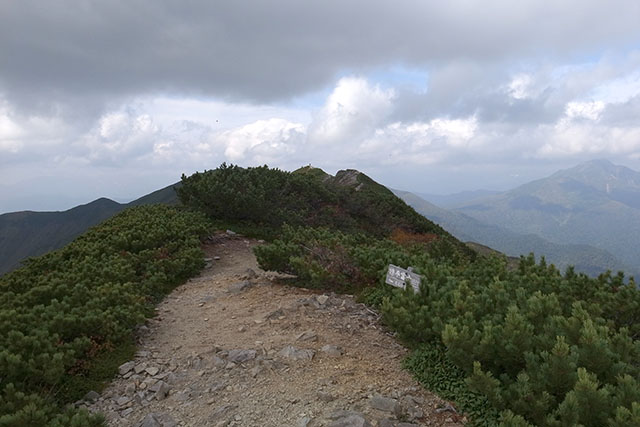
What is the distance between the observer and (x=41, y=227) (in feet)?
479

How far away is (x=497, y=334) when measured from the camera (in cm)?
485

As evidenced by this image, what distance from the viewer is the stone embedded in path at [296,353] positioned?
643 cm

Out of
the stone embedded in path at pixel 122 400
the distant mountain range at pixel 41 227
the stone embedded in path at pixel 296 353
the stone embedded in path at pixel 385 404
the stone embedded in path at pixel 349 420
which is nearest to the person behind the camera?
the stone embedded in path at pixel 349 420

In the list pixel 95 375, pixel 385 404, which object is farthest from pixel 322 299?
pixel 95 375

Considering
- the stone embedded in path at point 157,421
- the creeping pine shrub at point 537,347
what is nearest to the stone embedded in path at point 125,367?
the stone embedded in path at point 157,421

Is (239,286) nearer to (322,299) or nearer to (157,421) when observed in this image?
(322,299)

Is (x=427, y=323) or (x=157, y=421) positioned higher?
(x=427, y=323)

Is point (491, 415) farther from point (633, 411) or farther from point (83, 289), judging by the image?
point (83, 289)

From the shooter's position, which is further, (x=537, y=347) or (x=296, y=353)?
(x=296, y=353)

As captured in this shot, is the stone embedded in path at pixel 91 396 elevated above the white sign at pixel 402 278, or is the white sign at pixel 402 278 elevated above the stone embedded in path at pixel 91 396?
the white sign at pixel 402 278

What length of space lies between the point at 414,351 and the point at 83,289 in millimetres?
6548

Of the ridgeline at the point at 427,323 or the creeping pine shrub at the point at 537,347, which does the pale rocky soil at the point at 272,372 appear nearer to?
the ridgeline at the point at 427,323

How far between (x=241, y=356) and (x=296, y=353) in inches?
34.0

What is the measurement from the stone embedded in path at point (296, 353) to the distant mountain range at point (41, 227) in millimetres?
133094
